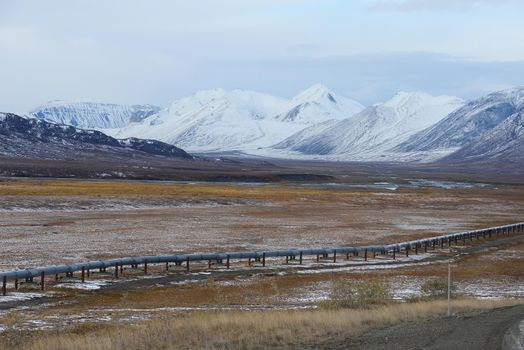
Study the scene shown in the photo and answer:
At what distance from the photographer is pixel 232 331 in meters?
21.9

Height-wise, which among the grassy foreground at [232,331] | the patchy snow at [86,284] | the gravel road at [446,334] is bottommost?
the patchy snow at [86,284]

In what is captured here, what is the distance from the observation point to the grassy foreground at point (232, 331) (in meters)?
19.9

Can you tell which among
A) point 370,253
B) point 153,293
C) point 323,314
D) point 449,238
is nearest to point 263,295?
point 153,293

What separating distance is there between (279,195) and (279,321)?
88079mm

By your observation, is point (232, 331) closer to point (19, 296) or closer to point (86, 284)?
point (19, 296)

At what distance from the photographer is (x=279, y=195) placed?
11138 cm

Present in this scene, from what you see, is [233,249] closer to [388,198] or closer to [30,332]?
[30,332]

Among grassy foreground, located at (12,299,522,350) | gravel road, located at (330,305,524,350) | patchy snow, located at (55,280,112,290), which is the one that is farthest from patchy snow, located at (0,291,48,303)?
gravel road, located at (330,305,524,350)

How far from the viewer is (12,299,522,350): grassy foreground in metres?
19.9

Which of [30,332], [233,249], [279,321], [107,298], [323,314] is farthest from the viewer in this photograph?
[233,249]

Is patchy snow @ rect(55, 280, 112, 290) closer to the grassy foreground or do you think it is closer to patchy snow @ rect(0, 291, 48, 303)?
patchy snow @ rect(0, 291, 48, 303)

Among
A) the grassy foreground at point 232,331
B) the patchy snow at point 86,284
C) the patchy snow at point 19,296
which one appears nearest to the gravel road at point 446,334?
the grassy foreground at point 232,331

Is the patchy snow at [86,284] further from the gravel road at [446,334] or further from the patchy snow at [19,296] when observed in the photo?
the gravel road at [446,334]

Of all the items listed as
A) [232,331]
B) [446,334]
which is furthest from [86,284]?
[446,334]
